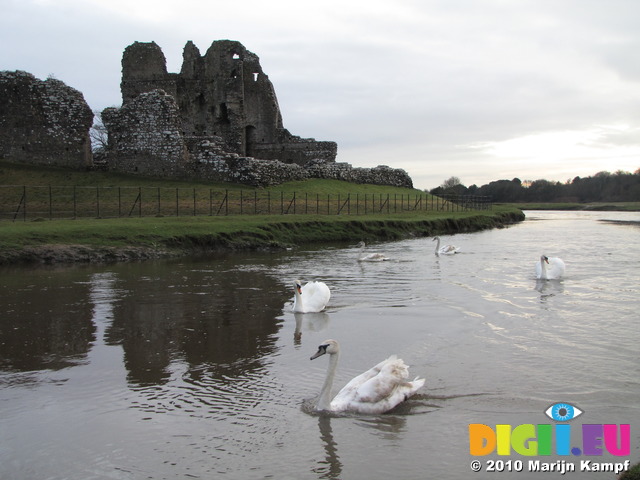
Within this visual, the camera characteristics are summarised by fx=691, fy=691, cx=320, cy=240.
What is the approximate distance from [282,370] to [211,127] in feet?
129

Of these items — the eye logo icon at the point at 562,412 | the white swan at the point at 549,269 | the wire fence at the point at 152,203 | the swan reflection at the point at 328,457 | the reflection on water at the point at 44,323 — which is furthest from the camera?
the wire fence at the point at 152,203

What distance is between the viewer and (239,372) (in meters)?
8.82

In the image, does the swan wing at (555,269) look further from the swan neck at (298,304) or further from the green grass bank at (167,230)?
the green grass bank at (167,230)

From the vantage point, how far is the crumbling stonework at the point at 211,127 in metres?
36.1

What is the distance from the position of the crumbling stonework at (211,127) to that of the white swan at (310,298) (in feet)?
77.2

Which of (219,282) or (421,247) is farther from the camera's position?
(421,247)

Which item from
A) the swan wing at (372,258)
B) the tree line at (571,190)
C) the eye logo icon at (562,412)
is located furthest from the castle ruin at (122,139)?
the tree line at (571,190)

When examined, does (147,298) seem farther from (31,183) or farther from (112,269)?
(31,183)

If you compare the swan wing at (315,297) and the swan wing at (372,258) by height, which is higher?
the swan wing at (372,258)

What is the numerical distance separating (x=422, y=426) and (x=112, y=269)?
45.6ft

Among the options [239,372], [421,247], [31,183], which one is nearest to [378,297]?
[239,372]

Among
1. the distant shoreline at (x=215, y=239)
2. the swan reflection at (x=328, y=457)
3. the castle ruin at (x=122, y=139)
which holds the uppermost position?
the castle ruin at (x=122, y=139)

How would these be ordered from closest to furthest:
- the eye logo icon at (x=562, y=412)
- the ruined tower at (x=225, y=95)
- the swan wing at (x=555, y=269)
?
1. the eye logo icon at (x=562, y=412)
2. the swan wing at (x=555, y=269)
3. the ruined tower at (x=225, y=95)

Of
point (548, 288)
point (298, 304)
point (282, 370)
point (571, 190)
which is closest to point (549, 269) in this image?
point (548, 288)
